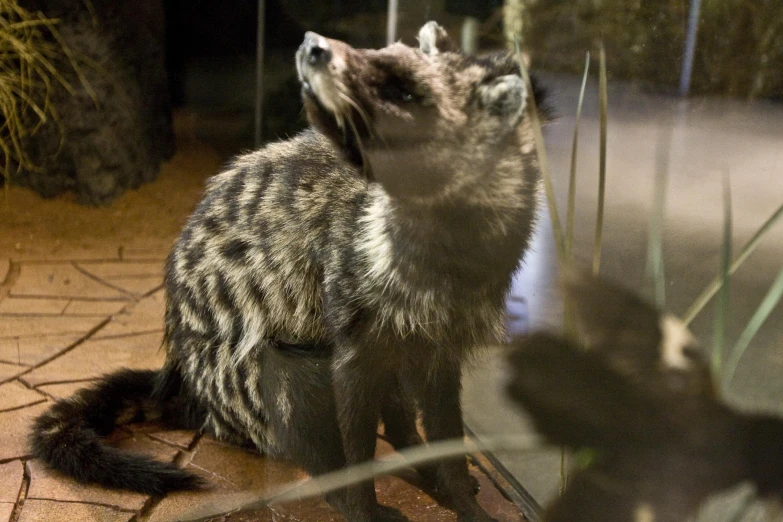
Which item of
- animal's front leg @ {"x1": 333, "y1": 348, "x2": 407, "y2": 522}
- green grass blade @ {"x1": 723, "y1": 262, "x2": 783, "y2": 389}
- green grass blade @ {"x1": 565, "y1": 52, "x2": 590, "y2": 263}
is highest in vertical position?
green grass blade @ {"x1": 565, "y1": 52, "x2": 590, "y2": 263}

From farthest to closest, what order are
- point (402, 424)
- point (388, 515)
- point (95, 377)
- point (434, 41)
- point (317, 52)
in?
1. point (95, 377)
2. point (388, 515)
3. point (402, 424)
4. point (434, 41)
5. point (317, 52)

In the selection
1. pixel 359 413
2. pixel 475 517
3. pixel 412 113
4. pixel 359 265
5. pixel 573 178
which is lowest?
pixel 475 517

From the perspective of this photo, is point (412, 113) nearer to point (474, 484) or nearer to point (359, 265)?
point (359, 265)

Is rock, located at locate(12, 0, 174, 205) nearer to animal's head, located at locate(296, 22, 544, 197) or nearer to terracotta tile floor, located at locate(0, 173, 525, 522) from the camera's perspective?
terracotta tile floor, located at locate(0, 173, 525, 522)

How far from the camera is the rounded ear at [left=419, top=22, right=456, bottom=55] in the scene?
5.04 feet

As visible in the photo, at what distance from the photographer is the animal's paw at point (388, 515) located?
1.75 metres

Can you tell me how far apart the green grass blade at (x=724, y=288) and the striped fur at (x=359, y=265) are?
390 mm

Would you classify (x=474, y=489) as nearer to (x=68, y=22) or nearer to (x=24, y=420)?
(x=24, y=420)

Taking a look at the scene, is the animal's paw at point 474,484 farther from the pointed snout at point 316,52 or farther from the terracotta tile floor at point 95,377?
the pointed snout at point 316,52

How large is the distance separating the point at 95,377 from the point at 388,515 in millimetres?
1395

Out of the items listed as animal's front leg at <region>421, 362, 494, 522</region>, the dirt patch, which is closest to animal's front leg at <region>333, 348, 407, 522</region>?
animal's front leg at <region>421, 362, 494, 522</region>

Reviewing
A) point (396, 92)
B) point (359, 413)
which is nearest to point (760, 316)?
point (396, 92)

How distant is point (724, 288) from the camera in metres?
1.08

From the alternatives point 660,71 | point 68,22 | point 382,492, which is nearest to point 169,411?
point 382,492
